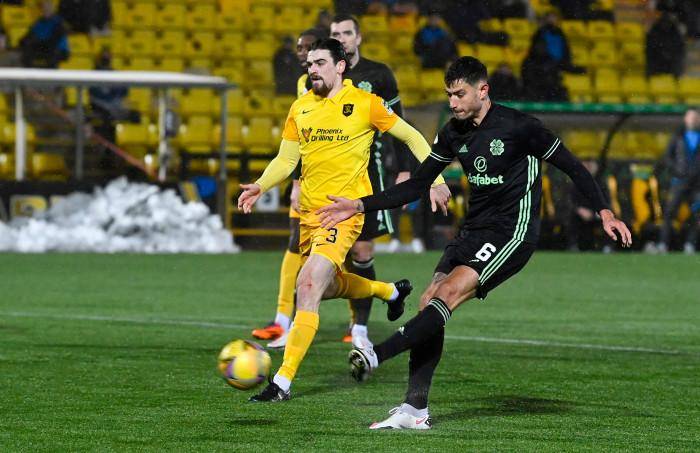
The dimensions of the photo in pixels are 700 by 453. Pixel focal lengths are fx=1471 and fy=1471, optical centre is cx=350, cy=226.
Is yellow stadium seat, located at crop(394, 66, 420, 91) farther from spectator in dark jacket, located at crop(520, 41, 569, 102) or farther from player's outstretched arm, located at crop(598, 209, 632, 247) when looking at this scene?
player's outstretched arm, located at crop(598, 209, 632, 247)

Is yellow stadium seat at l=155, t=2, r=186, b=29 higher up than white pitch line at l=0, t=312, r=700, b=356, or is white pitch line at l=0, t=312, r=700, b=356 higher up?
yellow stadium seat at l=155, t=2, r=186, b=29

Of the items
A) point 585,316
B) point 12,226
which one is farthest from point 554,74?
point 585,316

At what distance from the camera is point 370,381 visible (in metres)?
8.50

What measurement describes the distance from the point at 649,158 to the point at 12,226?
1000cm

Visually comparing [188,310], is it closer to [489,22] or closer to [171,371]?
[171,371]

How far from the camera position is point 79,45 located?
26.6 metres

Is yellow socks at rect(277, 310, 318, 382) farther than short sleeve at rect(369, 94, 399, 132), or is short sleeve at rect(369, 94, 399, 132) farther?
short sleeve at rect(369, 94, 399, 132)

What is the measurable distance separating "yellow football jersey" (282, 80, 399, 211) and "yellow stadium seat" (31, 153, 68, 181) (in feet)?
48.4

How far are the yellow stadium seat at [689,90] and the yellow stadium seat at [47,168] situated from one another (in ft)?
41.6

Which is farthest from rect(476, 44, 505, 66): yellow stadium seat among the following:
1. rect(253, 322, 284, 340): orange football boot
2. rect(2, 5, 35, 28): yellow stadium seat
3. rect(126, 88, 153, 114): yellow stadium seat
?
rect(253, 322, 284, 340): orange football boot

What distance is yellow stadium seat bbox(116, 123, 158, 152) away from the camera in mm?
24250

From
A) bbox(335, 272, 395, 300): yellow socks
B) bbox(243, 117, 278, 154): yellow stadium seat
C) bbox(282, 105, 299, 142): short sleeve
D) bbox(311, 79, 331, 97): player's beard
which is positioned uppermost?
bbox(311, 79, 331, 97): player's beard

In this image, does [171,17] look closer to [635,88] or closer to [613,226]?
[635,88]

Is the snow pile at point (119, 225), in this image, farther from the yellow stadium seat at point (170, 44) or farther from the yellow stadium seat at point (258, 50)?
the yellow stadium seat at point (258, 50)
